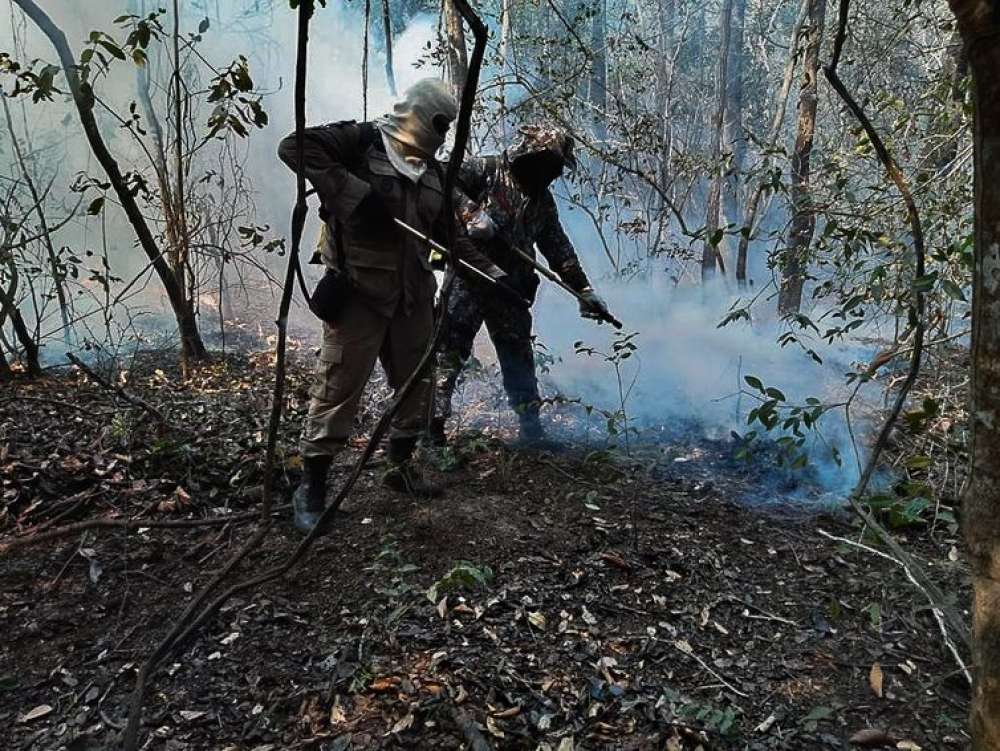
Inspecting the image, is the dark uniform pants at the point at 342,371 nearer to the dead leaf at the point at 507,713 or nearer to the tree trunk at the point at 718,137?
the dead leaf at the point at 507,713

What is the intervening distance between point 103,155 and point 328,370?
2.39 metres

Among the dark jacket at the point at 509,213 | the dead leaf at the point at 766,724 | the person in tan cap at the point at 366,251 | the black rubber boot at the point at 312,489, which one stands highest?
the dark jacket at the point at 509,213

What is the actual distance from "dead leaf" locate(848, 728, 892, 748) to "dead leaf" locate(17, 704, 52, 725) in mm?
2270

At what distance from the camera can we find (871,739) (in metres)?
1.84

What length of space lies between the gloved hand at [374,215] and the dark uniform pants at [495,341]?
109 cm

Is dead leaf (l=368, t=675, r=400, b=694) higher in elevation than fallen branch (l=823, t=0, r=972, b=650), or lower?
lower

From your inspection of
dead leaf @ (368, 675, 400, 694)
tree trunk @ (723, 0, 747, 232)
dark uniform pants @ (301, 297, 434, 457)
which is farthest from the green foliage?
tree trunk @ (723, 0, 747, 232)

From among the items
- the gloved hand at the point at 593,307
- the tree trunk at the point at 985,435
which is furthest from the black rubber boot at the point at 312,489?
the tree trunk at the point at 985,435

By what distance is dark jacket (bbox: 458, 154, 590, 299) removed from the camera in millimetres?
3801

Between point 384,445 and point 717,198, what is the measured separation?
9975 mm

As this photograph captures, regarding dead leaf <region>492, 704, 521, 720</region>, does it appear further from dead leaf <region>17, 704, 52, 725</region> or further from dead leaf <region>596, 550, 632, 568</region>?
dead leaf <region>17, 704, 52, 725</region>

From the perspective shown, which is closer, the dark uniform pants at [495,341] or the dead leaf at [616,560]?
the dead leaf at [616,560]

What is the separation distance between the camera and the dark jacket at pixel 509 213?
3.80m

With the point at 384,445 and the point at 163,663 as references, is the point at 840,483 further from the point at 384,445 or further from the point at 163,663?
the point at 163,663
